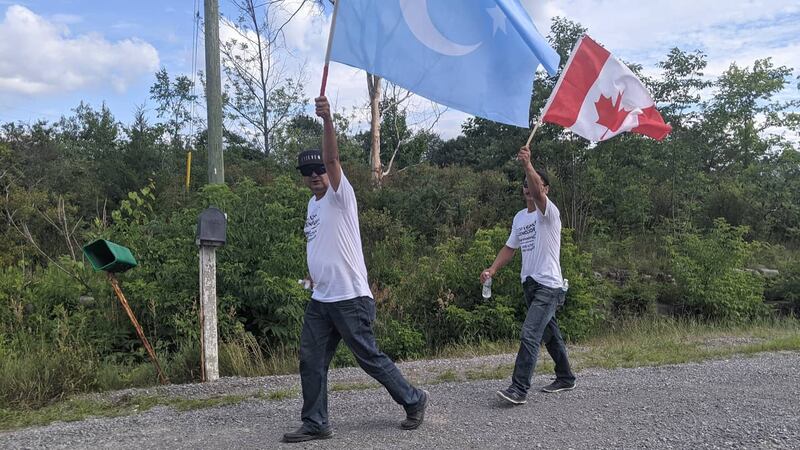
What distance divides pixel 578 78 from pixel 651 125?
2.63 ft

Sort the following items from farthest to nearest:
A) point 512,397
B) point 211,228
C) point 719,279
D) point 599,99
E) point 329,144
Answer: point 719,279 → point 211,228 → point 599,99 → point 512,397 → point 329,144

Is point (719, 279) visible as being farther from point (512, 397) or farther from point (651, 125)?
point (512, 397)

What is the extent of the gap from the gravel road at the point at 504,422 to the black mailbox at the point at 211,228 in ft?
4.80

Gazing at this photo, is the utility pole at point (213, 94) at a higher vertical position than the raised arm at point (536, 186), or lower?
higher

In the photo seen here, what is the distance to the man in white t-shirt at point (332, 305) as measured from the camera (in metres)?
Result: 4.31

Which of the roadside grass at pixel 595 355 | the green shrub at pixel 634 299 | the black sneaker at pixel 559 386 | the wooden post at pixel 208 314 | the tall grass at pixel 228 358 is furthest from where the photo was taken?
the green shrub at pixel 634 299

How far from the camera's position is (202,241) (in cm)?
629

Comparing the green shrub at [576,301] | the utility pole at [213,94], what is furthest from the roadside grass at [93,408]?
the green shrub at [576,301]

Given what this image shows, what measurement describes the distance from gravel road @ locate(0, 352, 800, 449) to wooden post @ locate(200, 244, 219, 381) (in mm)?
429

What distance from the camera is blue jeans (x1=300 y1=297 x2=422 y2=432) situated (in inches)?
170

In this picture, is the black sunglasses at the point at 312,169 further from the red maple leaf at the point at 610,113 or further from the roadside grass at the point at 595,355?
the red maple leaf at the point at 610,113

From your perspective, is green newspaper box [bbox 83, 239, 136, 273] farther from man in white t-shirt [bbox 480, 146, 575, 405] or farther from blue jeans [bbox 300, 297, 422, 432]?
man in white t-shirt [bbox 480, 146, 575, 405]

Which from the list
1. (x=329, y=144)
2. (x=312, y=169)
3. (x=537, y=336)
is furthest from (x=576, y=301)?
(x=329, y=144)

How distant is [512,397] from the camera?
504cm
